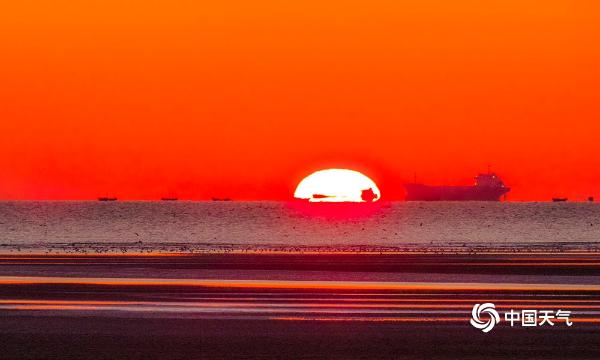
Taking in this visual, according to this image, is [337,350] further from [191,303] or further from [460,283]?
[460,283]

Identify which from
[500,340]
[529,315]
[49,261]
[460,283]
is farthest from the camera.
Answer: [49,261]

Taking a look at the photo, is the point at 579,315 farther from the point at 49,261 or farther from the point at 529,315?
the point at 49,261

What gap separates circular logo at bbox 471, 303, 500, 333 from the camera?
19906mm

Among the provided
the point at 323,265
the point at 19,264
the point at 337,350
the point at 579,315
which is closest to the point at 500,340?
the point at 337,350

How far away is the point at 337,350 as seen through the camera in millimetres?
16828

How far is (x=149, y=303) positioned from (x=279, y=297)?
335 centimetres

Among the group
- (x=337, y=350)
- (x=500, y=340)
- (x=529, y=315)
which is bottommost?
(x=337, y=350)

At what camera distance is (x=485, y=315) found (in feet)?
70.7

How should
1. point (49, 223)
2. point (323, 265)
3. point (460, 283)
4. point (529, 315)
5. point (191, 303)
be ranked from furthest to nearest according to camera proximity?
1. point (49, 223)
2. point (323, 265)
3. point (460, 283)
4. point (191, 303)
5. point (529, 315)

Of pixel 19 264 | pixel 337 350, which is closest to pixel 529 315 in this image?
pixel 337 350

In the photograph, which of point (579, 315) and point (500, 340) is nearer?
point (500, 340)

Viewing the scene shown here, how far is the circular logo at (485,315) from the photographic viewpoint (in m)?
19.9

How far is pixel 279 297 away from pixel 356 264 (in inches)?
599

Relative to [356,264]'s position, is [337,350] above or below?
below
